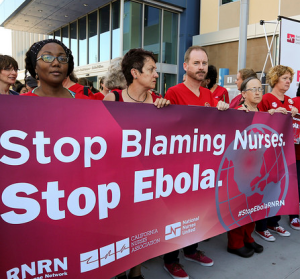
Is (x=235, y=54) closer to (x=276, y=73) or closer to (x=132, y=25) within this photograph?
(x=132, y=25)

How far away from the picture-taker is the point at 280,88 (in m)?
3.53

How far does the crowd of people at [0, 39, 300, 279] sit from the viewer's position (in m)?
1.92

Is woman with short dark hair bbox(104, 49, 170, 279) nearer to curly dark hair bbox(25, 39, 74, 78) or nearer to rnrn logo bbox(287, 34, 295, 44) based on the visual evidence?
curly dark hair bbox(25, 39, 74, 78)

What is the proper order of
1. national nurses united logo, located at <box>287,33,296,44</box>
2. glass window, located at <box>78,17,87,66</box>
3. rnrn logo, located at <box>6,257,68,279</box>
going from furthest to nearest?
glass window, located at <box>78,17,87,66</box>, national nurses united logo, located at <box>287,33,296,44</box>, rnrn logo, located at <box>6,257,68,279</box>

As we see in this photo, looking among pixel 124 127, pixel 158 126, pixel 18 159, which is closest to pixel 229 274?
pixel 158 126

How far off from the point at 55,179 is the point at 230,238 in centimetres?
192

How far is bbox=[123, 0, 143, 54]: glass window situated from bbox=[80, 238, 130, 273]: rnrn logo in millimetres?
12200

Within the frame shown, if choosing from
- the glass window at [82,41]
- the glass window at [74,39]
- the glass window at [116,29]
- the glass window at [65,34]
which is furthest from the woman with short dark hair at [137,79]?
the glass window at [65,34]

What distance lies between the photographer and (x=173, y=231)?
2.05 metres

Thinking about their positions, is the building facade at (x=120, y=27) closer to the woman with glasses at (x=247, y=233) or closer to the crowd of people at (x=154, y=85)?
the crowd of people at (x=154, y=85)

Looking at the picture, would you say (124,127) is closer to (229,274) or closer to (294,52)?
(229,274)

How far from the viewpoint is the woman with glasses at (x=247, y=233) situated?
273 cm

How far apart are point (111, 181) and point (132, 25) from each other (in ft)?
41.7

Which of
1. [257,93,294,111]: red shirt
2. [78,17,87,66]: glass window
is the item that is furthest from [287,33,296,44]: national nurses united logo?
[78,17,87,66]: glass window
